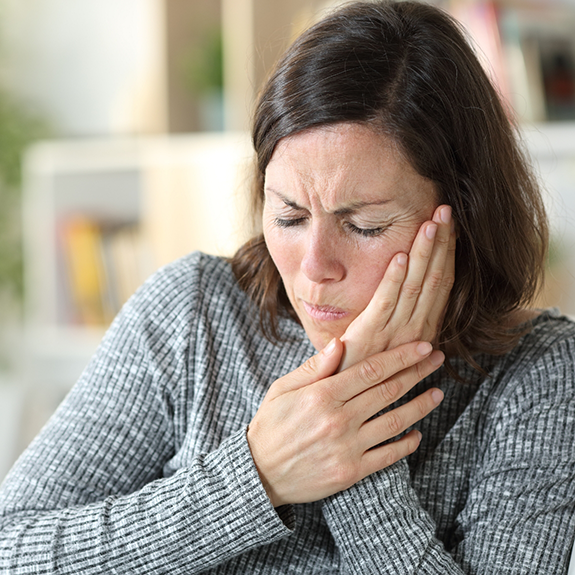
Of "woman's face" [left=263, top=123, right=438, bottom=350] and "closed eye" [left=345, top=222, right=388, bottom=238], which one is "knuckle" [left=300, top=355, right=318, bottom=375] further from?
"closed eye" [left=345, top=222, right=388, bottom=238]

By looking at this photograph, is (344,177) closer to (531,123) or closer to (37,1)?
(531,123)

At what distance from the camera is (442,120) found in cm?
95

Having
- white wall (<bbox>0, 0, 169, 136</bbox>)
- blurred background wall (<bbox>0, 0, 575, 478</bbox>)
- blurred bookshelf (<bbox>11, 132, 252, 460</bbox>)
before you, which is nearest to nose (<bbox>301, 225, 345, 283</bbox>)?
blurred background wall (<bbox>0, 0, 575, 478</bbox>)

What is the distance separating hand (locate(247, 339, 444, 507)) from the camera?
0.95 metres

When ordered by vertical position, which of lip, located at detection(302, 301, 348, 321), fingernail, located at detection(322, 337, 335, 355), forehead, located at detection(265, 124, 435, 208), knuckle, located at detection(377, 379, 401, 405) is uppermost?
forehead, located at detection(265, 124, 435, 208)

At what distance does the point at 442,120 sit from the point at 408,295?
0.24 metres

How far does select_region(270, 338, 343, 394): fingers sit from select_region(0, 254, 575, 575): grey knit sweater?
0.09 m

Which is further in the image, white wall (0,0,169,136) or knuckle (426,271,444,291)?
white wall (0,0,169,136)

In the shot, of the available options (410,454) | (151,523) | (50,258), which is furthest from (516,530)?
(50,258)

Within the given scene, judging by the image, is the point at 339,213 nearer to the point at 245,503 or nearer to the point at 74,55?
the point at 245,503

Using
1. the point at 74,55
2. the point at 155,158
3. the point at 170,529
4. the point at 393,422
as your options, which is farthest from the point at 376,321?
the point at 74,55

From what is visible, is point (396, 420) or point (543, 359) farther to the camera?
point (543, 359)

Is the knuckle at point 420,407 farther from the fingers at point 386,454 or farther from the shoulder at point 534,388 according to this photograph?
the shoulder at point 534,388

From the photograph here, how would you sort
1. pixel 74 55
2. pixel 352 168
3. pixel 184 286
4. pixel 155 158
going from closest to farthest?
pixel 352 168, pixel 184 286, pixel 155 158, pixel 74 55
